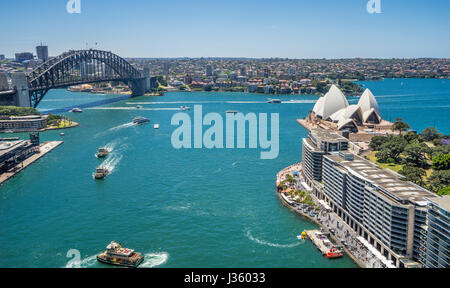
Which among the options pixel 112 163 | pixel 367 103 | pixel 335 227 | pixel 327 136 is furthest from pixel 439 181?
pixel 367 103

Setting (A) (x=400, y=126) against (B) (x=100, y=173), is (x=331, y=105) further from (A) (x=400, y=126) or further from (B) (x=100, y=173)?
(B) (x=100, y=173)

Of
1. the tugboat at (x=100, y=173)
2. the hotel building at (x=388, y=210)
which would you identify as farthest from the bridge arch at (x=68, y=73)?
the hotel building at (x=388, y=210)

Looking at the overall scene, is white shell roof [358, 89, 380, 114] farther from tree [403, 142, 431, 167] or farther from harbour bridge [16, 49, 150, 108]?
harbour bridge [16, 49, 150, 108]

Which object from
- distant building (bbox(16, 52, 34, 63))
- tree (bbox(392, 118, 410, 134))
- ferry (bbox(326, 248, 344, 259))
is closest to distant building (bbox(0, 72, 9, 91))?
tree (bbox(392, 118, 410, 134))

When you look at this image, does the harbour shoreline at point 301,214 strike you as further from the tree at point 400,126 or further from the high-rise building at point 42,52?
the high-rise building at point 42,52

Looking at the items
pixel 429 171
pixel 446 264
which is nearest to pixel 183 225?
pixel 446 264

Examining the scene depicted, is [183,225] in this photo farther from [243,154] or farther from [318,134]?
[243,154]
